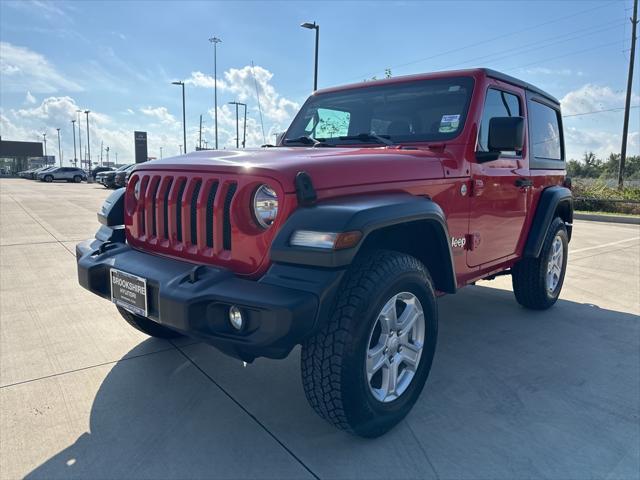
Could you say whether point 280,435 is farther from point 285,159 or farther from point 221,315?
point 285,159

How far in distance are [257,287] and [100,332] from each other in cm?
229

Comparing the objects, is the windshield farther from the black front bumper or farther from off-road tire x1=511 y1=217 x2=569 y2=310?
off-road tire x1=511 y1=217 x2=569 y2=310

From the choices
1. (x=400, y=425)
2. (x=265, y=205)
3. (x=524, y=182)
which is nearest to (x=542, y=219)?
(x=524, y=182)

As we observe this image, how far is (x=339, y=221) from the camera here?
1.98m

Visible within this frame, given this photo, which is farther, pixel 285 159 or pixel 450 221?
pixel 450 221

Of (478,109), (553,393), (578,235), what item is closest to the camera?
(553,393)

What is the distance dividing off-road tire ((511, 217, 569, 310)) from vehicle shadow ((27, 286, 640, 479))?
0.77 m

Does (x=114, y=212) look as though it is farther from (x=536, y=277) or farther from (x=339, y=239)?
(x=536, y=277)

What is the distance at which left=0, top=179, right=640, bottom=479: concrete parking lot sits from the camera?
2162mm

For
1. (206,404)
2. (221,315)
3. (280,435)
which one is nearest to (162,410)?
(206,404)

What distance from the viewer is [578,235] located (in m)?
10.3

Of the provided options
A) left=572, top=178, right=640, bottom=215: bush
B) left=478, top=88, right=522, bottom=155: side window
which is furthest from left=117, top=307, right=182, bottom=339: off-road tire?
left=572, top=178, right=640, bottom=215: bush

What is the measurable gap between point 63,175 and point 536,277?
4158 cm

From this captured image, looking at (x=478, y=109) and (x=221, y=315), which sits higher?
(x=478, y=109)
